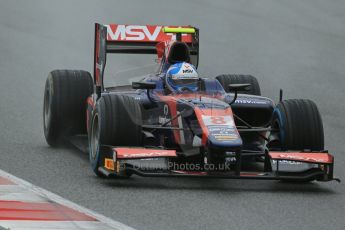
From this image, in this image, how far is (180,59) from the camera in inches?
556

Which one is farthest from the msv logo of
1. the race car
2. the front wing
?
the front wing

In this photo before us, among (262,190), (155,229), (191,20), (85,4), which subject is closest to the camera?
(155,229)

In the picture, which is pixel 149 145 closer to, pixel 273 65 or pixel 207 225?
pixel 207 225

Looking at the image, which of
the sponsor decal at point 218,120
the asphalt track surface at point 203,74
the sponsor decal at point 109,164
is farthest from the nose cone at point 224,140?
the sponsor decal at point 109,164

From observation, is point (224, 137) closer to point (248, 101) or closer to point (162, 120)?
point (162, 120)

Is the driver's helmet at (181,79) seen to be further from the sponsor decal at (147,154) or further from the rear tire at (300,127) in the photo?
the sponsor decal at (147,154)

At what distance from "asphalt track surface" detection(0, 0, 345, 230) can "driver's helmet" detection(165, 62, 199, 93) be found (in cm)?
136

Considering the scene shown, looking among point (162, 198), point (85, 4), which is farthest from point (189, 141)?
point (85, 4)

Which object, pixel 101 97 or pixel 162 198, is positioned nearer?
pixel 162 198

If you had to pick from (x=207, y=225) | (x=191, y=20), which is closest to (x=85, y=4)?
(x=191, y=20)

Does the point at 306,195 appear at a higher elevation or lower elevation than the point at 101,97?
lower

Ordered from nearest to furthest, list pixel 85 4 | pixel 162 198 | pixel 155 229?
pixel 155 229 < pixel 162 198 < pixel 85 4

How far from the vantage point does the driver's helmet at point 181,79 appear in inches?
530

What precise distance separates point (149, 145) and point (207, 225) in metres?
2.78
